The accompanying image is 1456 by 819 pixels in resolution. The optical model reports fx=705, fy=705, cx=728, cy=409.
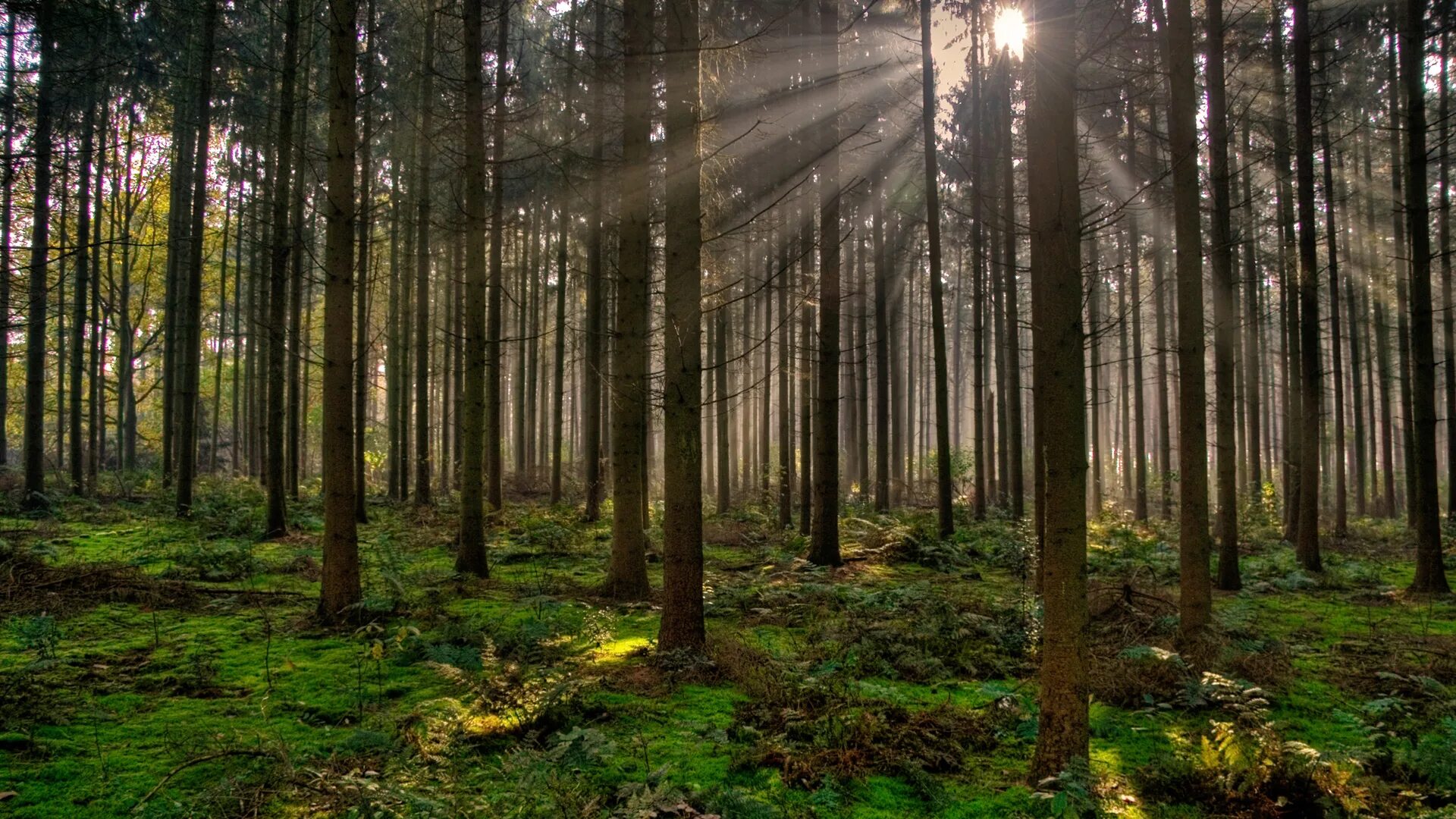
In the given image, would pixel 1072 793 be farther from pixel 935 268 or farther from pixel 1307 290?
pixel 935 268

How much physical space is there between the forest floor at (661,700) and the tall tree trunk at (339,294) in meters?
1.09

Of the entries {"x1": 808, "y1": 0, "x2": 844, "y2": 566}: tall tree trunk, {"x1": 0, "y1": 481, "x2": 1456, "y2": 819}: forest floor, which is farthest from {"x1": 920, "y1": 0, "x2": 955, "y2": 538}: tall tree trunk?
{"x1": 0, "y1": 481, "x2": 1456, "y2": 819}: forest floor

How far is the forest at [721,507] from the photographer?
3.92 meters

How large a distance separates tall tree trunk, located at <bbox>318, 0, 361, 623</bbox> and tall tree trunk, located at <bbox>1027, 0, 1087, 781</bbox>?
6140 millimetres

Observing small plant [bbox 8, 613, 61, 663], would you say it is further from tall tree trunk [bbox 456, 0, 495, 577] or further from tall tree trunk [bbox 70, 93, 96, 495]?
tall tree trunk [bbox 70, 93, 96, 495]

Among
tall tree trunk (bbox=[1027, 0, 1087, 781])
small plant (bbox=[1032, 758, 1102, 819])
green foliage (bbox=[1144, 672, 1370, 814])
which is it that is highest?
tall tree trunk (bbox=[1027, 0, 1087, 781])

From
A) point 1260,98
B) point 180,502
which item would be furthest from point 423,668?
point 1260,98

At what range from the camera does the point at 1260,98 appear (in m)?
15.2

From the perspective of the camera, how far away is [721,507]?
21453mm

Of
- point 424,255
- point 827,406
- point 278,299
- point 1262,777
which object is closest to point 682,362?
point 1262,777

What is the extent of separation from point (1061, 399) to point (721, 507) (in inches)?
710

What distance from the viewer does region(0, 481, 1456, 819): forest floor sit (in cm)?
374

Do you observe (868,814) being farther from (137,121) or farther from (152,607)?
(137,121)

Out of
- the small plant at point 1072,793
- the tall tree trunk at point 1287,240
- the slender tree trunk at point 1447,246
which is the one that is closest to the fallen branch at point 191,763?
the small plant at point 1072,793
